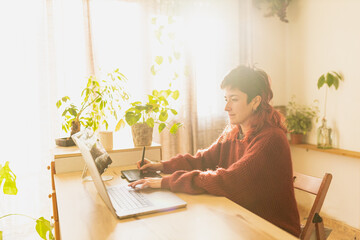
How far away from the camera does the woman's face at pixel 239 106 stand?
147cm

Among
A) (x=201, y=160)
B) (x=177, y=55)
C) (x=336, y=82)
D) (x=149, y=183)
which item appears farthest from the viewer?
(x=336, y=82)

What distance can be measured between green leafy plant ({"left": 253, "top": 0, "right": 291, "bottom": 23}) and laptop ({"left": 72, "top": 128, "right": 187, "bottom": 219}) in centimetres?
250

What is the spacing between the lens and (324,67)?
2896 millimetres

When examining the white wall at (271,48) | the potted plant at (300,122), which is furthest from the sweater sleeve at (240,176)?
the white wall at (271,48)

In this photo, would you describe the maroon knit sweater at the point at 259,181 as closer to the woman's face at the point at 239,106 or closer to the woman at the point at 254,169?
the woman at the point at 254,169

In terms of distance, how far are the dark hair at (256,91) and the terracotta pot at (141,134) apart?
643 millimetres

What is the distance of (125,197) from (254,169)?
21.3 inches

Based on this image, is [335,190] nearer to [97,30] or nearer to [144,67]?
[144,67]

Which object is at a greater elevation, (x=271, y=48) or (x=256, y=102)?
(x=271, y=48)

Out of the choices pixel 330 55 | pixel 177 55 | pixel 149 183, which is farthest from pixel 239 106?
pixel 330 55

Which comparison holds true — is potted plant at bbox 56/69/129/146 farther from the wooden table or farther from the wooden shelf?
the wooden shelf

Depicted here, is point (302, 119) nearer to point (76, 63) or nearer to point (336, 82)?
point (336, 82)

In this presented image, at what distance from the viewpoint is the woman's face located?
1.47 m

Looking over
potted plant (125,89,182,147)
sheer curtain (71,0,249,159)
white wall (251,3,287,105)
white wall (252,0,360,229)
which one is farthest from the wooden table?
white wall (251,3,287,105)
